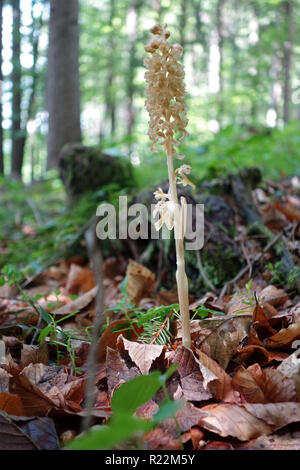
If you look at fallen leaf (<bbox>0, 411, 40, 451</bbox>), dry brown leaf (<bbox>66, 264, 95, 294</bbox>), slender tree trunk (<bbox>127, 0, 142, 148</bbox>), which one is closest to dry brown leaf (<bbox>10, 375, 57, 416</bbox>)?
fallen leaf (<bbox>0, 411, 40, 451</bbox>)

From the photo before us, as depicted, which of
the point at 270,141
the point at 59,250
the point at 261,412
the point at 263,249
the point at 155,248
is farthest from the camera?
the point at 270,141

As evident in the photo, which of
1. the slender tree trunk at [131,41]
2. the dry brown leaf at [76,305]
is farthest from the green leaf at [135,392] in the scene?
the slender tree trunk at [131,41]

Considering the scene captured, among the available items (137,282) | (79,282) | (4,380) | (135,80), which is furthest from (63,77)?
(135,80)

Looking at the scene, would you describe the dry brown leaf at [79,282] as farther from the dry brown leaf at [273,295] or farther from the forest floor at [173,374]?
the dry brown leaf at [273,295]

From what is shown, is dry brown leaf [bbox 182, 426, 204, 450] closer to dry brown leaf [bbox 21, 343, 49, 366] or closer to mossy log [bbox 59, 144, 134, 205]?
dry brown leaf [bbox 21, 343, 49, 366]

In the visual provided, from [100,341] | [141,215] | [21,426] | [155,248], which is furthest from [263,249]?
[21,426]

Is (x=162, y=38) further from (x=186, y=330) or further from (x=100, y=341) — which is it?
(x=100, y=341)

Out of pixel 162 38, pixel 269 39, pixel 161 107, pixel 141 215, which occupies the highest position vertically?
pixel 269 39
